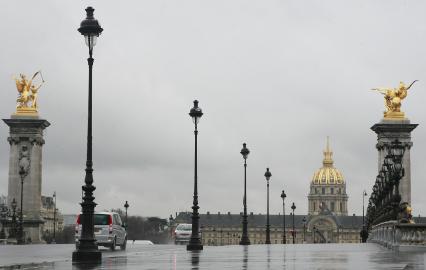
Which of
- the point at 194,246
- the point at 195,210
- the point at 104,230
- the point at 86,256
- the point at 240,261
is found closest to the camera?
the point at 240,261

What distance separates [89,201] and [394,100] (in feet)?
310

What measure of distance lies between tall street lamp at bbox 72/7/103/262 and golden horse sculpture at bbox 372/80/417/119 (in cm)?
9132

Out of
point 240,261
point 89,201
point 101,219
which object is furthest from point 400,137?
point 240,261

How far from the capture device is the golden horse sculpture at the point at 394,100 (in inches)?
4745

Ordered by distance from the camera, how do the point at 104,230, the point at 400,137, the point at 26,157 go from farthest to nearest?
the point at 400,137 → the point at 26,157 → the point at 104,230

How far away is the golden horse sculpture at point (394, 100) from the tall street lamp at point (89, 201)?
300 feet

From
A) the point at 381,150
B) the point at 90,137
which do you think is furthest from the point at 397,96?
the point at 90,137

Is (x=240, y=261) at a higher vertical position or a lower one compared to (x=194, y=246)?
lower

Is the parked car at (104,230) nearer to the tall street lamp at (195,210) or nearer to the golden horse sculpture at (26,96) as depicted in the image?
the tall street lamp at (195,210)

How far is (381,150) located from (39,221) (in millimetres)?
41264

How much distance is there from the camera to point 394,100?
400ft

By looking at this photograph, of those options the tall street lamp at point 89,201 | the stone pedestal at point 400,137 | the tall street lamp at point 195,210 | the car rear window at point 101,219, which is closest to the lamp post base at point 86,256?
the tall street lamp at point 89,201

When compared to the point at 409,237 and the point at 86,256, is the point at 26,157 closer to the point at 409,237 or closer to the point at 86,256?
the point at 409,237

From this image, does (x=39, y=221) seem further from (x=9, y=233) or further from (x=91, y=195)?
(x=91, y=195)
